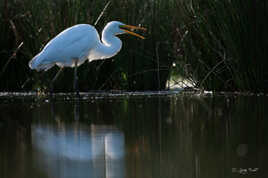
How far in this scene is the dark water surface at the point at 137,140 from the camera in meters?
3.15

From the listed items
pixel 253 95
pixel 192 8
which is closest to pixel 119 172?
pixel 253 95

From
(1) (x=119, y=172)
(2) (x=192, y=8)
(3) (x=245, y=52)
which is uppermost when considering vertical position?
(2) (x=192, y=8)

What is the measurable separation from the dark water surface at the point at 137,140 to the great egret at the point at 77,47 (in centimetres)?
160

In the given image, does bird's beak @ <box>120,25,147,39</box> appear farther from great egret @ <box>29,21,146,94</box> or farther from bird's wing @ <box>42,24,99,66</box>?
bird's wing @ <box>42,24,99,66</box>

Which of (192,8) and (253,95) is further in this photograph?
(192,8)

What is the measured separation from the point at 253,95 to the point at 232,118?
→ 2604mm

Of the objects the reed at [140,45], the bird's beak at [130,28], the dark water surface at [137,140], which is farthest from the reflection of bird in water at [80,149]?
the bird's beak at [130,28]

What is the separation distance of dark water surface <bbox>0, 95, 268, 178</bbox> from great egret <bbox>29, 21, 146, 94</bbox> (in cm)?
160

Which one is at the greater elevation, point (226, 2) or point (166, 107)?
point (226, 2)

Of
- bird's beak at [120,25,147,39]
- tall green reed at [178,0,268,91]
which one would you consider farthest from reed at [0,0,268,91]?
bird's beak at [120,25,147,39]

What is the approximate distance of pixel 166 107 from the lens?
692 cm

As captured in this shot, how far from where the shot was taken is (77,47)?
30.5ft

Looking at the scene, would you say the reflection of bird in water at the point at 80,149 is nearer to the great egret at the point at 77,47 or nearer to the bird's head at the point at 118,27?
the great egret at the point at 77,47

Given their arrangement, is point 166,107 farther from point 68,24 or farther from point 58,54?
point 68,24
